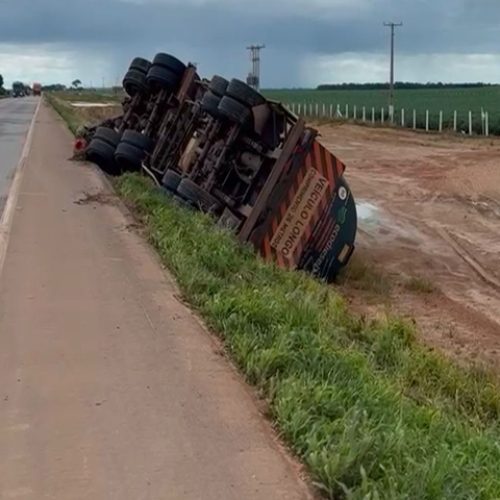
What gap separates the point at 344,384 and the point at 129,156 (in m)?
10.5

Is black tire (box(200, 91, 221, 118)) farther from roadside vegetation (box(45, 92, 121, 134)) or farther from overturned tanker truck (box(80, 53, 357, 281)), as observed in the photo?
roadside vegetation (box(45, 92, 121, 134))

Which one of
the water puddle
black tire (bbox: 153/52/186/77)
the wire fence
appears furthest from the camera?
the wire fence

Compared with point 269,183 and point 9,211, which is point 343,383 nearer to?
point 269,183

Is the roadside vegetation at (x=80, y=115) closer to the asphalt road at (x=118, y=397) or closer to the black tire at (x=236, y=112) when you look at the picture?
the black tire at (x=236, y=112)

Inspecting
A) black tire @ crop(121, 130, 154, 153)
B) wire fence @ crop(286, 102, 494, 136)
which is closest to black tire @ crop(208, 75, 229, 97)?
black tire @ crop(121, 130, 154, 153)

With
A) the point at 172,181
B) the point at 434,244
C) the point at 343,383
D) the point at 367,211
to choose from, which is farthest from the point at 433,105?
the point at 343,383

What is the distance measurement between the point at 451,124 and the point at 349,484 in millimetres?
42279

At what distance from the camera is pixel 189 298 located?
7.21 m

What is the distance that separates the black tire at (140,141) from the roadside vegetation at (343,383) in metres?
5.12

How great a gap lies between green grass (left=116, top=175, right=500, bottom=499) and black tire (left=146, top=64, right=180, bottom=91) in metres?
5.29

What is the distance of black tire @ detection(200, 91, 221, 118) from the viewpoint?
11.3 metres

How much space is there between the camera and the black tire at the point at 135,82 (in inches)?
611

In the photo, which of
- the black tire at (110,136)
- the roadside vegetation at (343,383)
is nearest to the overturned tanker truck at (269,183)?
the roadside vegetation at (343,383)

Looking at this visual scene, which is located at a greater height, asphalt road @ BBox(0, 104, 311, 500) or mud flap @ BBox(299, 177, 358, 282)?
asphalt road @ BBox(0, 104, 311, 500)
